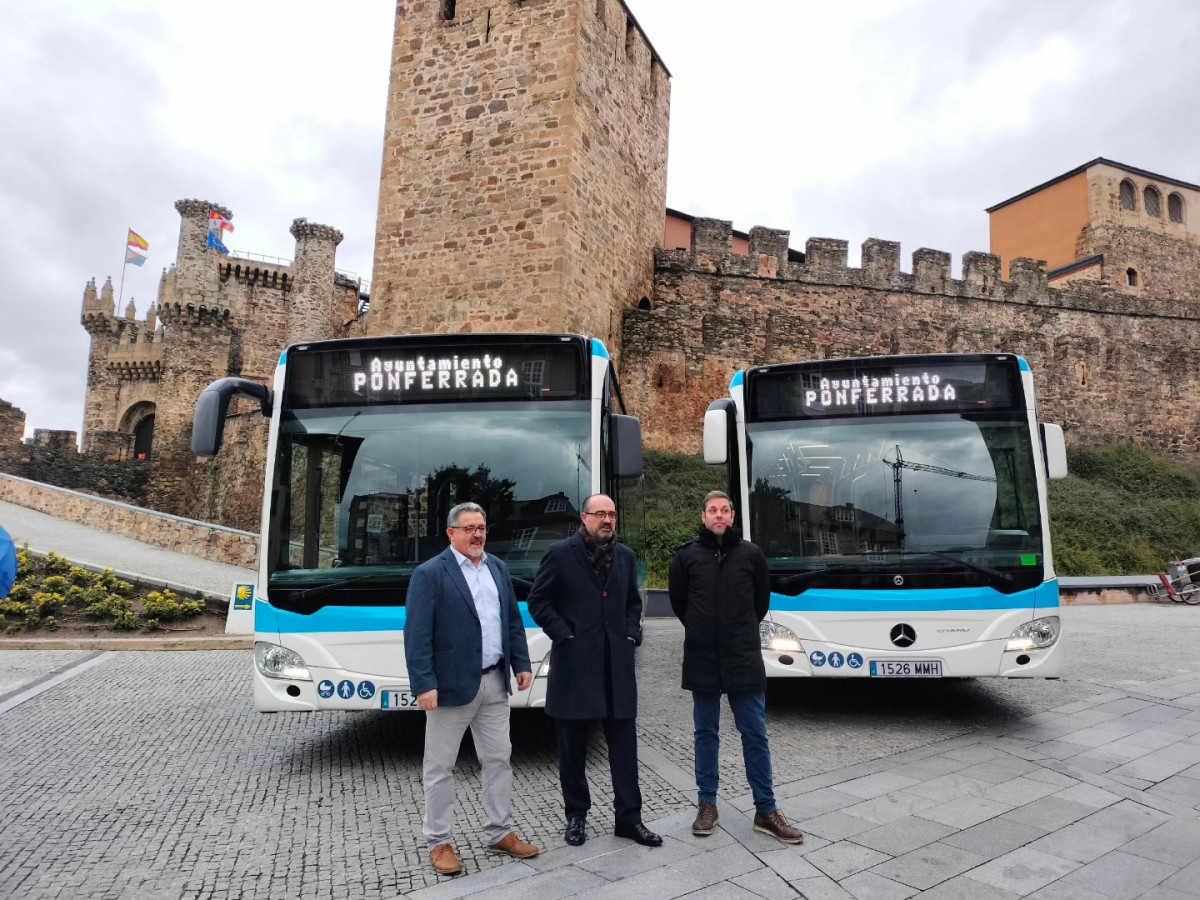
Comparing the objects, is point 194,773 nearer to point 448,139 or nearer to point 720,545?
point 720,545

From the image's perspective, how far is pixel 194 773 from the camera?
15.5ft

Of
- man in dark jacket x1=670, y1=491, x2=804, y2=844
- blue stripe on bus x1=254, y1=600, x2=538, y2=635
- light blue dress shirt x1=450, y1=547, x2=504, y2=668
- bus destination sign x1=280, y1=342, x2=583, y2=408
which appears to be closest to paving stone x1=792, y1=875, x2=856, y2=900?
man in dark jacket x1=670, y1=491, x2=804, y2=844

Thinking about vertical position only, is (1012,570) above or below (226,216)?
below

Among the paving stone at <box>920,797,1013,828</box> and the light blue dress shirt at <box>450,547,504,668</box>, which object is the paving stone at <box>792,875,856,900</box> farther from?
the light blue dress shirt at <box>450,547,504,668</box>

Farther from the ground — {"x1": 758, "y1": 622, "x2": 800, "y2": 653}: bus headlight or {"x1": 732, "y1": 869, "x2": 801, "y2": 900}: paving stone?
{"x1": 758, "y1": 622, "x2": 800, "y2": 653}: bus headlight

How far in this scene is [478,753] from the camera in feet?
11.8

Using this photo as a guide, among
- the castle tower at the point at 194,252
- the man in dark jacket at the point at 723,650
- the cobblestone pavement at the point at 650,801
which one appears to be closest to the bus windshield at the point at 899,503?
the cobblestone pavement at the point at 650,801

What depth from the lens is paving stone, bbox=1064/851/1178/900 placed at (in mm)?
3174

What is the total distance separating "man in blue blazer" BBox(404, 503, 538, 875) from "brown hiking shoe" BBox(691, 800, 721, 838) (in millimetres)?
756

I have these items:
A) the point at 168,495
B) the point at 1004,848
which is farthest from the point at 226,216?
the point at 1004,848

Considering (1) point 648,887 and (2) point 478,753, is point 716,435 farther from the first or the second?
(1) point 648,887

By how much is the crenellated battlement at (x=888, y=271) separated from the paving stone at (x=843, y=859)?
17.9m

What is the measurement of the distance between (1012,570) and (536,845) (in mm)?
3699

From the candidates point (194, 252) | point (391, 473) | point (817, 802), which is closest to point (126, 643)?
point (391, 473)
